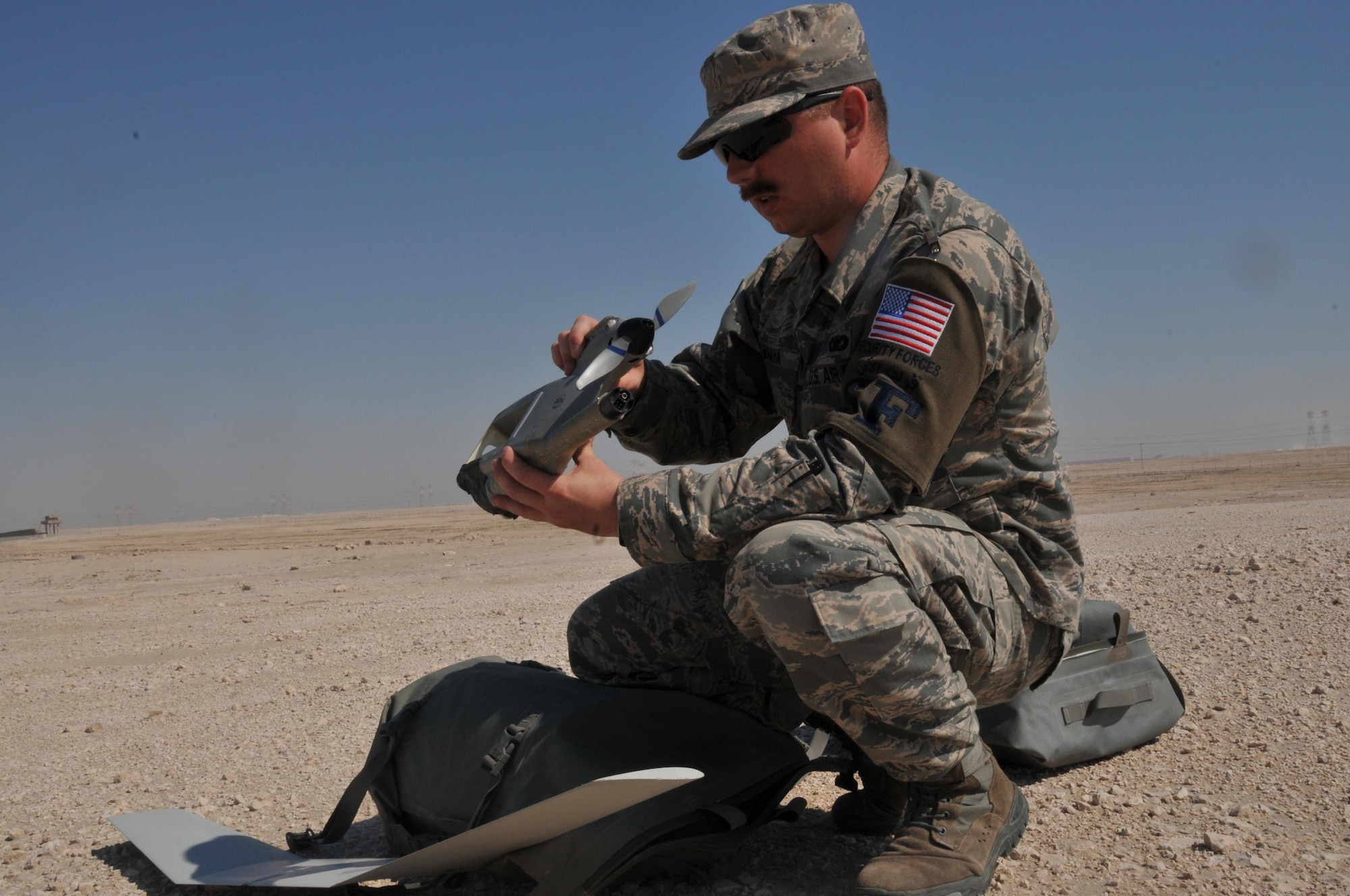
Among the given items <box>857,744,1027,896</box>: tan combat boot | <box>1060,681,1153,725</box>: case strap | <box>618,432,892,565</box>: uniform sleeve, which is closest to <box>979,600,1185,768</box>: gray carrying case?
<box>1060,681,1153,725</box>: case strap

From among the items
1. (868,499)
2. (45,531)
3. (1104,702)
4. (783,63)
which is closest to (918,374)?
(868,499)

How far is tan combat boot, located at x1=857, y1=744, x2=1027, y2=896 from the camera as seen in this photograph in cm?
212

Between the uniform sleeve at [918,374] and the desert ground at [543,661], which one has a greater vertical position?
the uniform sleeve at [918,374]

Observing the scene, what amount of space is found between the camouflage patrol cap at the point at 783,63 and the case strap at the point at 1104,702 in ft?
6.31

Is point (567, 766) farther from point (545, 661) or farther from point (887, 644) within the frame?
point (545, 661)

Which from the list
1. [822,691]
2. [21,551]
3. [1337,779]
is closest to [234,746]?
[822,691]

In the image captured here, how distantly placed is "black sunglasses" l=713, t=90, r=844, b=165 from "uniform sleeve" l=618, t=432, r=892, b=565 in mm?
762

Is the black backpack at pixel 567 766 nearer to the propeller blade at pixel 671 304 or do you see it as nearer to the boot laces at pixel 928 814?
the boot laces at pixel 928 814

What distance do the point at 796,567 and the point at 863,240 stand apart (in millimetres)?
918

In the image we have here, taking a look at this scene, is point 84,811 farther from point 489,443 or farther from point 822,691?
point 822,691

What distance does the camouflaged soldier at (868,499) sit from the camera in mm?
2090

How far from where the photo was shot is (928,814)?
7.49 ft

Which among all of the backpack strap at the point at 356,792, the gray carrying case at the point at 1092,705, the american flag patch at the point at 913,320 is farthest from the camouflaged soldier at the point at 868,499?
the backpack strap at the point at 356,792

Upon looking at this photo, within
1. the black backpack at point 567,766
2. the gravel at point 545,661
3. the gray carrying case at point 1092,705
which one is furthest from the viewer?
the gray carrying case at point 1092,705
